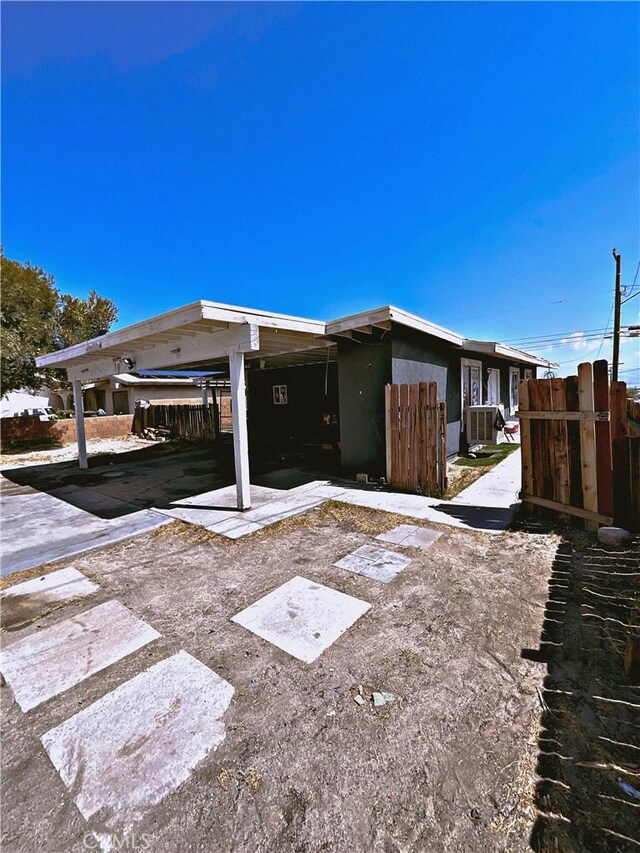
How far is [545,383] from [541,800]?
163 inches

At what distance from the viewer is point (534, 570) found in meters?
3.25

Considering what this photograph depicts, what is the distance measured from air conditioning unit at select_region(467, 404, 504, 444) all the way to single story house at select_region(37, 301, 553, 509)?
31 cm

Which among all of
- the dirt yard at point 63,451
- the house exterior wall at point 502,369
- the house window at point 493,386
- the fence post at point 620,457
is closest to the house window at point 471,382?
Answer: the house exterior wall at point 502,369

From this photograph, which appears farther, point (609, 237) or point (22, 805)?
point (609, 237)

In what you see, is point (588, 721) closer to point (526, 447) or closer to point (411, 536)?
point (411, 536)

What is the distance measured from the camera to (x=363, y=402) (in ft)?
22.1

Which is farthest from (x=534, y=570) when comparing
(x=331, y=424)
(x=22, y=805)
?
(x=331, y=424)

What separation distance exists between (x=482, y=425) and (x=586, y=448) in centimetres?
484

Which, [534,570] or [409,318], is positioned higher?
[409,318]

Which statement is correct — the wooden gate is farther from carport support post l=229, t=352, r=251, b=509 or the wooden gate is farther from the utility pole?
the utility pole

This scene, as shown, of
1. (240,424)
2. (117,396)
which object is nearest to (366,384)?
(240,424)

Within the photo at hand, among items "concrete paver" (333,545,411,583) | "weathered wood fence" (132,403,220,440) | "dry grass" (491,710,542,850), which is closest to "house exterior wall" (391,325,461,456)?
"concrete paver" (333,545,411,583)

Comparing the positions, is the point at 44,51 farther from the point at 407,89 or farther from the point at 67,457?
the point at 67,457

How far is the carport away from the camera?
481 centimetres
